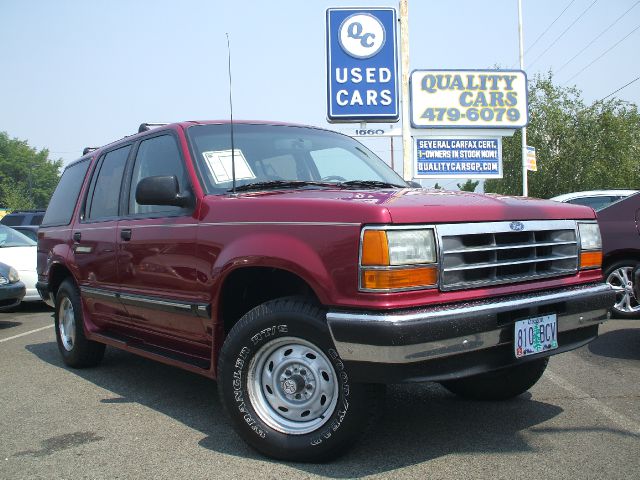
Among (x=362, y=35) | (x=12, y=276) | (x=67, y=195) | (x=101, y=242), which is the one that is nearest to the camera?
(x=101, y=242)

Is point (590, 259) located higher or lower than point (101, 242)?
lower

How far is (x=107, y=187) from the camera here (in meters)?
4.99

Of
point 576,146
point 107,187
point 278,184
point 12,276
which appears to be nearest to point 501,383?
point 278,184

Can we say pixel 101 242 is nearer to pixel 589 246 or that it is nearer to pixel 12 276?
pixel 589 246

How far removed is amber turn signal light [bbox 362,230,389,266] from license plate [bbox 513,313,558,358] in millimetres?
799

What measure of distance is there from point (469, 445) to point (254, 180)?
199 cm

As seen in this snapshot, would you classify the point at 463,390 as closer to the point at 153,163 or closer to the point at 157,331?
the point at 157,331

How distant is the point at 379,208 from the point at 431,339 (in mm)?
626

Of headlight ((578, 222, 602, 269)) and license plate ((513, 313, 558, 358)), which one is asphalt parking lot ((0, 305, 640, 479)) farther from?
headlight ((578, 222, 602, 269))

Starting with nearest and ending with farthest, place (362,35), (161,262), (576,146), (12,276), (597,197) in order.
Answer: (161,262) < (12,276) < (597,197) < (362,35) < (576,146)

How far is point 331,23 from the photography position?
1480 centimetres

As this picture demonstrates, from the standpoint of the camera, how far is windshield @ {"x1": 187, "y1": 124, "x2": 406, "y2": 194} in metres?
3.85

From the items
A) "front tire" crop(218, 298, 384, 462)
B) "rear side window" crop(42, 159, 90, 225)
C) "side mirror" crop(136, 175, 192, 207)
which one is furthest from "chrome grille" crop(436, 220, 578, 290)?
"rear side window" crop(42, 159, 90, 225)

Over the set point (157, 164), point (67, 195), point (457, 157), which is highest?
point (457, 157)
